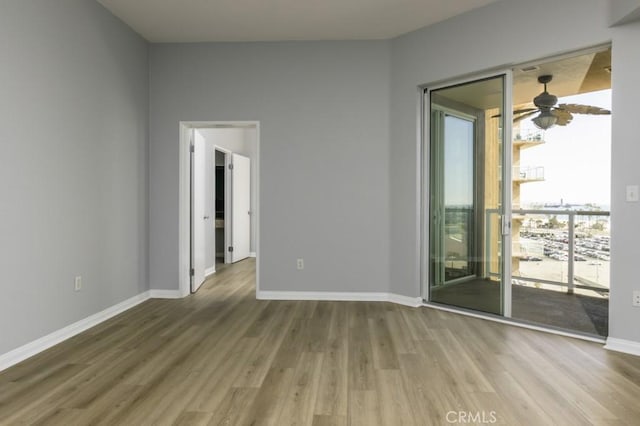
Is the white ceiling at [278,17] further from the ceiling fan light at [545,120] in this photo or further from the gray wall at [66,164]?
the ceiling fan light at [545,120]

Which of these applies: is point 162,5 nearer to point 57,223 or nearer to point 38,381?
point 57,223

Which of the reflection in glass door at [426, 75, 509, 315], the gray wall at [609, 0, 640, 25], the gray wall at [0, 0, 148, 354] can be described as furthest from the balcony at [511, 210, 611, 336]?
the gray wall at [0, 0, 148, 354]

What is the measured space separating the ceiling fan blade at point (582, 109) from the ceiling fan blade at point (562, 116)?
3cm

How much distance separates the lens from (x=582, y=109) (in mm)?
4309

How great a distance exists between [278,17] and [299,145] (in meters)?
1.36

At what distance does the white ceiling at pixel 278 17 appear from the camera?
12.4 feet

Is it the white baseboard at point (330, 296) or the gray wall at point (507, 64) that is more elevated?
the gray wall at point (507, 64)

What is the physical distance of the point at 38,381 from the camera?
2.46 metres

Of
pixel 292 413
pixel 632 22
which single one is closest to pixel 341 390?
pixel 292 413

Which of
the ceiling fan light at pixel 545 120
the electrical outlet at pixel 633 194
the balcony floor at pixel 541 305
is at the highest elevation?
the ceiling fan light at pixel 545 120

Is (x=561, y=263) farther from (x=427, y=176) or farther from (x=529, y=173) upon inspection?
(x=427, y=176)

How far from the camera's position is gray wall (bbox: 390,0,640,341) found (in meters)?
3.00

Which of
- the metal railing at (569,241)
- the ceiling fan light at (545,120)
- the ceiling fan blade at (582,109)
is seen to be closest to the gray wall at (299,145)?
the ceiling fan light at (545,120)

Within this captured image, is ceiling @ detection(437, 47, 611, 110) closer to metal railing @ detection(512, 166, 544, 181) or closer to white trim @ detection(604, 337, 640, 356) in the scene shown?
metal railing @ detection(512, 166, 544, 181)
